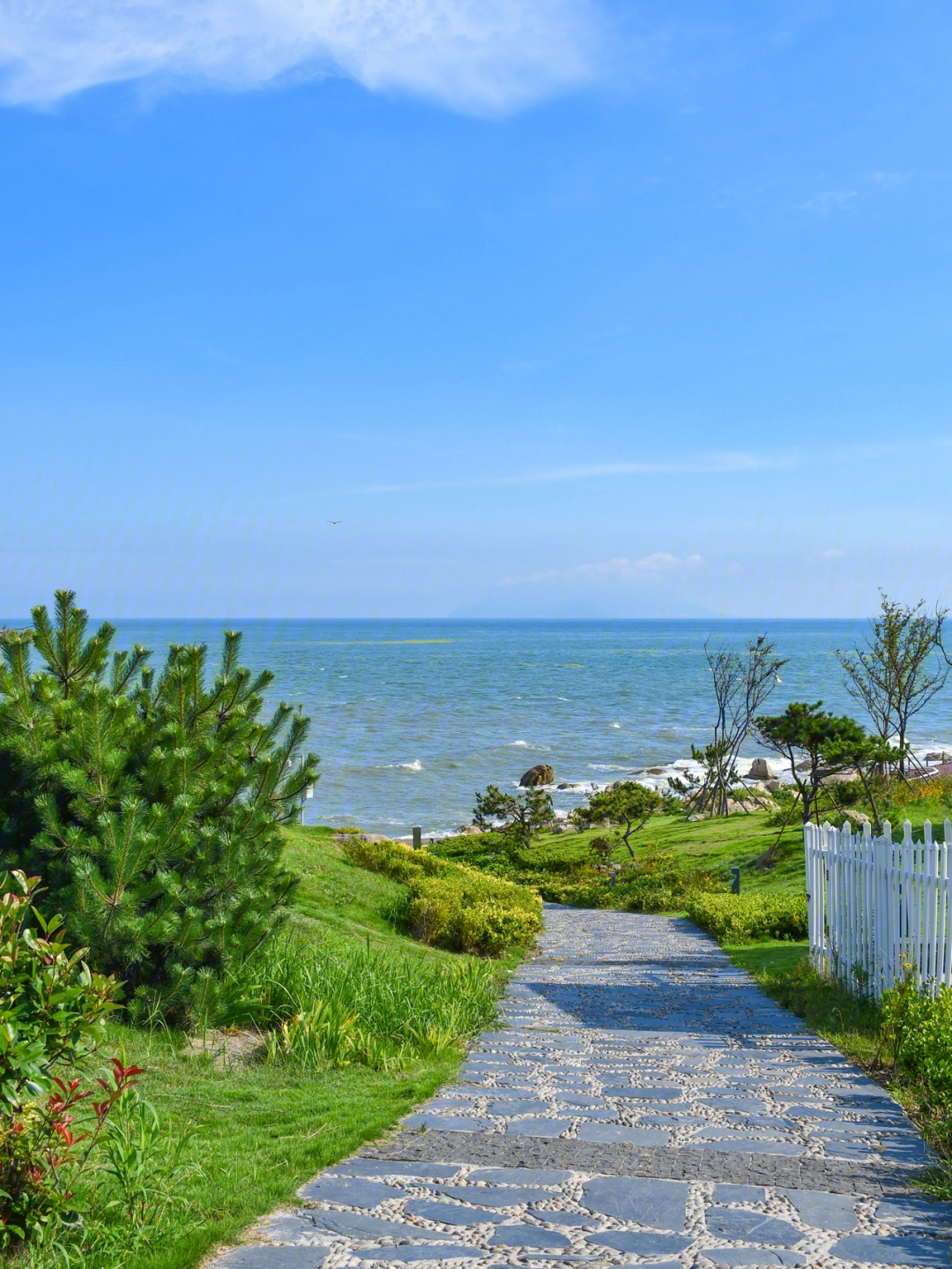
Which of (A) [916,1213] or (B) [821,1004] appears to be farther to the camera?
(B) [821,1004]

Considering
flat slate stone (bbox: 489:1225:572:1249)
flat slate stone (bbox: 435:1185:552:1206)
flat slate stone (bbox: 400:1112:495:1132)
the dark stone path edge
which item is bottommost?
flat slate stone (bbox: 400:1112:495:1132)

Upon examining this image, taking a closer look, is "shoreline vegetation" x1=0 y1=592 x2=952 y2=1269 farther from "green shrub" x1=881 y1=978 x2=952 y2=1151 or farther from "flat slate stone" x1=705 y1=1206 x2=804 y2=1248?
"flat slate stone" x1=705 y1=1206 x2=804 y2=1248

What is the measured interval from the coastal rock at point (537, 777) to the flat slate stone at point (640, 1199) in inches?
1585

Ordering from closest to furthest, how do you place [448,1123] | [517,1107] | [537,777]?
1. [448,1123]
2. [517,1107]
3. [537,777]

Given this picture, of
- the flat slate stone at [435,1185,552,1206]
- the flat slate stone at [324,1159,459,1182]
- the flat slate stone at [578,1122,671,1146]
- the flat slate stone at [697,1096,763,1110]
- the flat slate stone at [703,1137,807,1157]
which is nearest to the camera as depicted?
the flat slate stone at [435,1185,552,1206]

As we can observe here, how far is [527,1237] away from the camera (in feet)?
12.4

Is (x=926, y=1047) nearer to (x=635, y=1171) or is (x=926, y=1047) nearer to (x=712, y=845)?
(x=635, y=1171)

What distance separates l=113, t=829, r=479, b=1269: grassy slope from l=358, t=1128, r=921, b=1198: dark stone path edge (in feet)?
1.19

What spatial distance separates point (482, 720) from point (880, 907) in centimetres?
6139

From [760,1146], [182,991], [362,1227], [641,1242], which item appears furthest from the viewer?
[182,991]

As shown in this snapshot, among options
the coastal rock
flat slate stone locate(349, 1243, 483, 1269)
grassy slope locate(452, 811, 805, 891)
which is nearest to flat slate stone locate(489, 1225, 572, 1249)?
flat slate stone locate(349, 1243, 483, 1269)

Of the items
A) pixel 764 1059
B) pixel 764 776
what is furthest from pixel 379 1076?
pixel 764 776

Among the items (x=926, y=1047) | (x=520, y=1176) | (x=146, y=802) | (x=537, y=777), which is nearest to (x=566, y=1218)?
(x=520, y=1176)

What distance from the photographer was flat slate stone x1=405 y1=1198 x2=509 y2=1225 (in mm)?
3906
